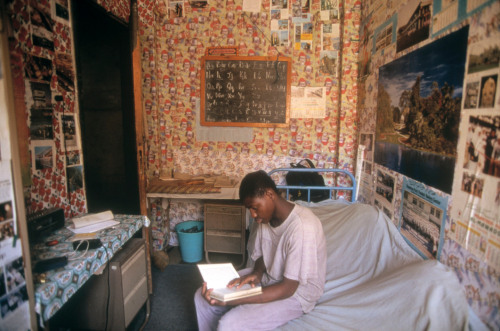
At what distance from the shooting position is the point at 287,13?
3.14m

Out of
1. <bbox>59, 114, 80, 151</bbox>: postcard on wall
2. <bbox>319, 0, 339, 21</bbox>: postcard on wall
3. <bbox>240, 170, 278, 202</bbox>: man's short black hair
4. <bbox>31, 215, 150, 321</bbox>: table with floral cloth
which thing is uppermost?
<bbox>319, 0, 339, 21</bbox>: postcard on wall

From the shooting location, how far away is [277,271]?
152 cm

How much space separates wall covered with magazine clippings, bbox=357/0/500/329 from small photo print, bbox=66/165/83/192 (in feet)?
7.64

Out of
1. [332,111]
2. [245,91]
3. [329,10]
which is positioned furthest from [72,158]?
[329,10]

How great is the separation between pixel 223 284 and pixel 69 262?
758 millimetres

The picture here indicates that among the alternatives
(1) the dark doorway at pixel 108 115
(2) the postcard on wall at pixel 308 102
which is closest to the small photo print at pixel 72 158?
(1) the dark doorway at pixel 108 115

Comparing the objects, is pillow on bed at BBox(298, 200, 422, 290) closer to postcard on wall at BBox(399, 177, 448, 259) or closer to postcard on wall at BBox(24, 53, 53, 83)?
postcard on wall at BBox(399, 177, 448, 259)

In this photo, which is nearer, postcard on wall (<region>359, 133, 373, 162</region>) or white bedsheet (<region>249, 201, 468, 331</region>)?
white bedsheet (<region>249, 201, 468, 331</region>)

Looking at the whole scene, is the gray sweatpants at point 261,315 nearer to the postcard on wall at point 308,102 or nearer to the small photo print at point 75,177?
the small photo print at point 75,177

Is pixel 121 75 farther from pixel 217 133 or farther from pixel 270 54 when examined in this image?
pixel 270 54

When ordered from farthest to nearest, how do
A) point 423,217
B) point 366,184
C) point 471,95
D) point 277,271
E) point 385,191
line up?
1. point 366,184
2. point 385,191
3. point 423,217
4. point 277,271
5. point 471,95

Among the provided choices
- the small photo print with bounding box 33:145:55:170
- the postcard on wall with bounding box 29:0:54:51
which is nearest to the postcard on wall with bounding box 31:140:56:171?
the small photo print with bounding box 33:145:55:170

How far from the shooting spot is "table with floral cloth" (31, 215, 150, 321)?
1142mm

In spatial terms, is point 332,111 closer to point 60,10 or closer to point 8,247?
point 60,10
